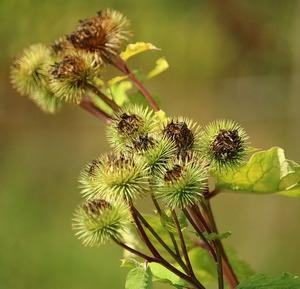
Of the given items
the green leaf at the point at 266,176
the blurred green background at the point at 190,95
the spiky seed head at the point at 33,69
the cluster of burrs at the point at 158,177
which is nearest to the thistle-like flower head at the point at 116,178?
the cluster of burrs at the point at 158,177

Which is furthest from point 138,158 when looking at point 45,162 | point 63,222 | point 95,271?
point 45,162

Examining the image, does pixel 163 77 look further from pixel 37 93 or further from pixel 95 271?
pixel 37 93

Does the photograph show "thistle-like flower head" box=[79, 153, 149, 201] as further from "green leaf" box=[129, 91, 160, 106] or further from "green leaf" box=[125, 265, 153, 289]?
"green leaf" box=[129, 91, 160, 106]

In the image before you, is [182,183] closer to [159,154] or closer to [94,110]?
[159,154]

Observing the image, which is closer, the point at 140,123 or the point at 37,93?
the point at 140,123

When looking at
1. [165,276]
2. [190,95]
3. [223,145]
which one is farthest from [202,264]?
[190,95]

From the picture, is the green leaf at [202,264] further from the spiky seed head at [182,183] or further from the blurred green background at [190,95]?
the blurred green background at [190,95]

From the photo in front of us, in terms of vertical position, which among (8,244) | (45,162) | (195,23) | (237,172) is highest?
(195,23)
